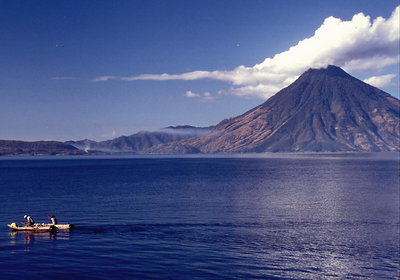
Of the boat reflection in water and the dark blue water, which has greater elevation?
the dark blue water

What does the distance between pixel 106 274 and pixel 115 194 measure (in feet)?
244

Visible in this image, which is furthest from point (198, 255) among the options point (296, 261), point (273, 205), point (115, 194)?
point (115, 194)

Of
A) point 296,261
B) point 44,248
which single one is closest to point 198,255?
point 296,261

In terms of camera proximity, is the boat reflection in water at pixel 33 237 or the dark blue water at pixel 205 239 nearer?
the dark blue water at pixel 205 239

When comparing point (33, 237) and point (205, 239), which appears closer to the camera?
point (205, 239)

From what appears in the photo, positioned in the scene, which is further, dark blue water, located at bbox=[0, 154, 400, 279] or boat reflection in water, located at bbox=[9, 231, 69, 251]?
boat reflection in water, located at bbox=[9, 231, 69, 251]

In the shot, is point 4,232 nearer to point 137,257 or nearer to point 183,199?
point 137,257

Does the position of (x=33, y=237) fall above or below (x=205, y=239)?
below

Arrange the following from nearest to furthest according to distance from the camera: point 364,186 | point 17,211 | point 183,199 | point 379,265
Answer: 1. point 379,265
2. point 17,211
3. point 183,199
4. point 364,186

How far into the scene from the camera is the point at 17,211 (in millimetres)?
83625

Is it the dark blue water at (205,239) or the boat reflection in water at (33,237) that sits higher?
the dark blue water at (205,239)

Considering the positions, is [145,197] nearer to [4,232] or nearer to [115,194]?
[115,194]

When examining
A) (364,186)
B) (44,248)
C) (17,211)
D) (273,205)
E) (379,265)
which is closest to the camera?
(379,265)

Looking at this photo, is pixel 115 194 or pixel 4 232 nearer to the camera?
pixel 4 232
